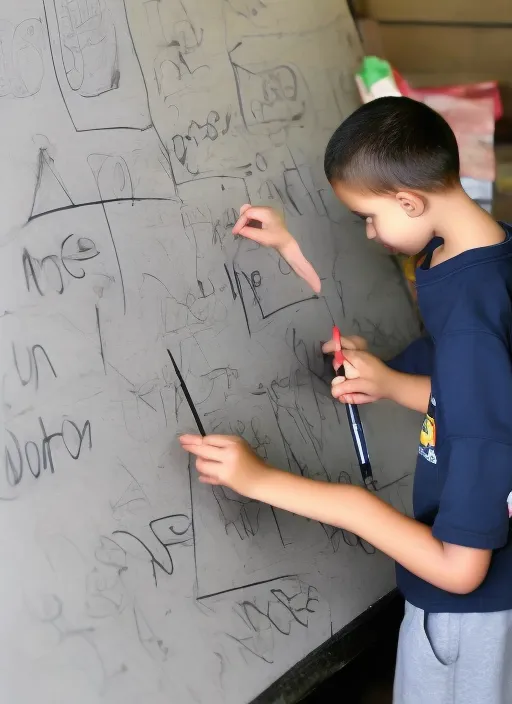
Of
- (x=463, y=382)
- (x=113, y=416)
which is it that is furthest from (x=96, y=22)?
(x=463, y=382)

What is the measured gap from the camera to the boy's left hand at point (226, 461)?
81cm

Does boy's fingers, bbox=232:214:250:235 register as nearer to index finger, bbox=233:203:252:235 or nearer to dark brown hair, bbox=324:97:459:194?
index finger, bbox=233:203:252:235

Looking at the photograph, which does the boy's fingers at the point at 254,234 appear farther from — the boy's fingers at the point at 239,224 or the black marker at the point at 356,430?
the black marker at the point at 356,430

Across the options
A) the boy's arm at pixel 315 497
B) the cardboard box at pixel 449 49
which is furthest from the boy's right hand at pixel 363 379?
the cardboard box at pixel 449 49

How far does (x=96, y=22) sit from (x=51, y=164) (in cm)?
20

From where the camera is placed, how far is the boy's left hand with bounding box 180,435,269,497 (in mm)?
812

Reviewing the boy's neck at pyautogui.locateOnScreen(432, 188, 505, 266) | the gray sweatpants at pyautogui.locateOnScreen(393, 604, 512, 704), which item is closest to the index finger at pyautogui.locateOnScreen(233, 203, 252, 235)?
the boy's neck at pyautogui.locateOnScreen(432, 188, 505, 266)

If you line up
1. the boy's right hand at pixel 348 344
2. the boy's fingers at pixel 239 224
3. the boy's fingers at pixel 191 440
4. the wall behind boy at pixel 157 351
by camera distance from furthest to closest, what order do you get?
1. the boy's right hand at pixel 348 344
2. the boy's fingers at pixel 239 224
3. the boy's fingers at pixel 191 440
4. the wall behind boy at pixel 157 351

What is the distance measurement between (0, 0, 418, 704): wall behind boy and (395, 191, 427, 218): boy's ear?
26 centimetres

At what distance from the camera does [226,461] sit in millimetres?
814

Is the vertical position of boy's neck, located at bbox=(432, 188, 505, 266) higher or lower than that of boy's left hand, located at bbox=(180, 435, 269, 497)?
higher

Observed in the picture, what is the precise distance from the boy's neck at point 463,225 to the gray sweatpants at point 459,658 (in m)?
0.43

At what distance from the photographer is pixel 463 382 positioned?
728mm

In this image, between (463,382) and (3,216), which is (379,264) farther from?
(3,216)
